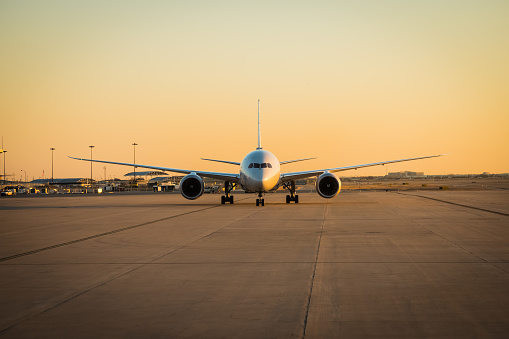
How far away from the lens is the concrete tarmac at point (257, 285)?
18.4ft

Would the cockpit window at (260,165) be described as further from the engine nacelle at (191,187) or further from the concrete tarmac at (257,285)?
the concrete tarmac at (257,285)

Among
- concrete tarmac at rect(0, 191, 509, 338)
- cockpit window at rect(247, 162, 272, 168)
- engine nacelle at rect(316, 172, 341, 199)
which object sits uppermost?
cockpit window at rect(247, 162, 272, 168)

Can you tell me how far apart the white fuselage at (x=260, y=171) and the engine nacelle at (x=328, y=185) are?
2706 millimetres

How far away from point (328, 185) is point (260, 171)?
5.02 m

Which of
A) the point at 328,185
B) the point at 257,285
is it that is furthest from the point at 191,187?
the point at 257,285

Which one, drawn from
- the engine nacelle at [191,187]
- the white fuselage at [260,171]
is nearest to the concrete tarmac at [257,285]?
the white fuselage at [260,171]

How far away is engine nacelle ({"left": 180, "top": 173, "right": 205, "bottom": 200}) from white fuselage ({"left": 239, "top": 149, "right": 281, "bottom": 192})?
2.51 m

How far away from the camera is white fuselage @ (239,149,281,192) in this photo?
29975 mm

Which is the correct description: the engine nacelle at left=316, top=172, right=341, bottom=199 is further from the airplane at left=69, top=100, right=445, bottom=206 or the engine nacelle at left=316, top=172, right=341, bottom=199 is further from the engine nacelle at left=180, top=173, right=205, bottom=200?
the engine nacelle at left=180, top=173, right=205, bottom=200

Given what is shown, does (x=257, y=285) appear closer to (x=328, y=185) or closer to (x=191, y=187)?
→ (x=191, y=187)

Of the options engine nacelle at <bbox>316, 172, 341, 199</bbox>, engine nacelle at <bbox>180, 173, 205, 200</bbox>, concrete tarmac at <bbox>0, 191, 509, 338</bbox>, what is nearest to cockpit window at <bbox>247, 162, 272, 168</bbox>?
engine nacelle at <bbox>180, 173, 205, 200</bbox>

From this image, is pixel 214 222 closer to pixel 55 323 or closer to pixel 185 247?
pixel 185 247

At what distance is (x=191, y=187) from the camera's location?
3244 cm

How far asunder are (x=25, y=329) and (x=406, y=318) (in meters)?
4.00
